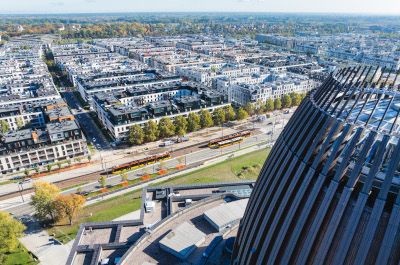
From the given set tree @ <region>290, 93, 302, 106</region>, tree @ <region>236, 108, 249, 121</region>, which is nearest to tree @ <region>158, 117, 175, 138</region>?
tree @ <region>236, 108, 249, 121</region>

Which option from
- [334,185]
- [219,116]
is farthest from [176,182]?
[334,185]

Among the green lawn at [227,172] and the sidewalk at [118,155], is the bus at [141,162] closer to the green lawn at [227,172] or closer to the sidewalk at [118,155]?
the sidewalk at [118,155]

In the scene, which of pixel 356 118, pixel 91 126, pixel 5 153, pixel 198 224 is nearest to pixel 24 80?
pixel 91 126

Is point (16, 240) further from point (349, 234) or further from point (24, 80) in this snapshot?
point (24, 80)

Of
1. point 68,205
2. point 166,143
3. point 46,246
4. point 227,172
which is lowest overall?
point 46,246

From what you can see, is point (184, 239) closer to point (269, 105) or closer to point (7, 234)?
point (7, 234)

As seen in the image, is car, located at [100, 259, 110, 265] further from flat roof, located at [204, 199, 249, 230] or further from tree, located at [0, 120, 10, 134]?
tree, located at [0, 120, 10, 134]
